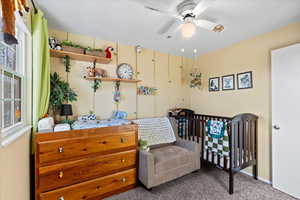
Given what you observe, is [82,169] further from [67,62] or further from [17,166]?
[67,62]

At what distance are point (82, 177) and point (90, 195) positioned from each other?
0.92 feet

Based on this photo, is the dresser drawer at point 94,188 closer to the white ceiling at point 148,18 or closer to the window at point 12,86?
the window at point 12,86

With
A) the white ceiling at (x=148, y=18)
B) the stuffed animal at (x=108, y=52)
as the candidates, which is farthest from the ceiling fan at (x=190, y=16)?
the stuffed animal at (x=108, y=52)

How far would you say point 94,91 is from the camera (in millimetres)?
2508

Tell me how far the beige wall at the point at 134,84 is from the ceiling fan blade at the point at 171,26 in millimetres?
894

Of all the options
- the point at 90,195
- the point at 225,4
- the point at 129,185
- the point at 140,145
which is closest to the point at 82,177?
the point at 90,195

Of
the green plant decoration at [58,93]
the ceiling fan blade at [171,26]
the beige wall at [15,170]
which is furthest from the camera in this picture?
the green plant decoration at [58,93]

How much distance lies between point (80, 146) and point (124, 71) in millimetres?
1590

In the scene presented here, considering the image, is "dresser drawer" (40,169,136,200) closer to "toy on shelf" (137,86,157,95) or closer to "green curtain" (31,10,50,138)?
"green curtain" (31,10,50,138)

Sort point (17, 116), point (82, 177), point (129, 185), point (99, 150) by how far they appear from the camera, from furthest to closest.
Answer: point (129, 185) → point (99, 150) → point (82, 177) → point (17, 116)

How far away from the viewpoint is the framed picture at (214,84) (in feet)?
10.1

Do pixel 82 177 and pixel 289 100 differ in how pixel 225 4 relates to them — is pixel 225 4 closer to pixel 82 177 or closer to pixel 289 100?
pixel 289 100

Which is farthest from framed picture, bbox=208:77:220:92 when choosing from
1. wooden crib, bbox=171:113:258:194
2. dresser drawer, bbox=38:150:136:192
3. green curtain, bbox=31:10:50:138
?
green curtain, bbox=31:10:50:138

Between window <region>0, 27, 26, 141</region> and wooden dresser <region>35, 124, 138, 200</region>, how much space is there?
332 mm
